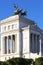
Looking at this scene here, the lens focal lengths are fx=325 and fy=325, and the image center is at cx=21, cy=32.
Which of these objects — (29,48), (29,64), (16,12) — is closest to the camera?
(29,64)

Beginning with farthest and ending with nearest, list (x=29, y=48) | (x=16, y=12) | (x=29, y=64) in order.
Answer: (x=16, y=12), (x=29, y=48), (x=29, y=64)

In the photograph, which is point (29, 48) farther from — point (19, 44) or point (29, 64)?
point (29, 64)

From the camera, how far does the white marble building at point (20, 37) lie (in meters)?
73.1

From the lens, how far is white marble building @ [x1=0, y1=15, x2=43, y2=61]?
73.1 metres

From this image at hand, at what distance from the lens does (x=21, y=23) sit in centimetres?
7525

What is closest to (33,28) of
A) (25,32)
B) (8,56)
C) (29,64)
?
(25,32)

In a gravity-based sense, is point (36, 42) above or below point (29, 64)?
above

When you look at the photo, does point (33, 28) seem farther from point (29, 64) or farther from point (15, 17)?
point (29, 64)

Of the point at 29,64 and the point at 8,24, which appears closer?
the point at 29,64

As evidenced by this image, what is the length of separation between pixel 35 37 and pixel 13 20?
21.5 ft

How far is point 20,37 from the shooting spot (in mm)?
74250

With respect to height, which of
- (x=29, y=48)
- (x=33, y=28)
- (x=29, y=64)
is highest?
(x=33, y=28)

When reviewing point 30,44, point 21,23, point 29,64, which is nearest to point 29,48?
point 30,44

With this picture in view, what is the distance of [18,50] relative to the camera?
73.8 m
